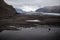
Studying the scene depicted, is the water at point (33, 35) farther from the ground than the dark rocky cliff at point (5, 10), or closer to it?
closer to it

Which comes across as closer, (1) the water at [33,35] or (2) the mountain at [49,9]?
(2) the mountain at [49,9]

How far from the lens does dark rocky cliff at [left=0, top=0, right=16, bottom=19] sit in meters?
1.28

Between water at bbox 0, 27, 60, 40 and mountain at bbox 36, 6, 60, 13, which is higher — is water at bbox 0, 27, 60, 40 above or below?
below

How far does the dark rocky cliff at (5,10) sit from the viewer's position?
4.21ft

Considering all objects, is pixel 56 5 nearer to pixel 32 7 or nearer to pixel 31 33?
pixel 32 7

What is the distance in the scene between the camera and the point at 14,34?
1604mm

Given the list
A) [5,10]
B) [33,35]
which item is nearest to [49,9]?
[33,35]

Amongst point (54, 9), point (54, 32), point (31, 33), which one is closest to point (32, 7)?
point (54, 9)

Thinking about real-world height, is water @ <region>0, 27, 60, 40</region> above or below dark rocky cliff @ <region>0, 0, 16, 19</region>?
below

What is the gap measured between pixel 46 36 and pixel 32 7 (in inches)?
20.4

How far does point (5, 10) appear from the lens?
4.26ft

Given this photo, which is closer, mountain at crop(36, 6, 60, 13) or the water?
mountain at crop(36, 6, 60, 13)

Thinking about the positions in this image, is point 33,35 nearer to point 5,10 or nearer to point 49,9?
point 49,9

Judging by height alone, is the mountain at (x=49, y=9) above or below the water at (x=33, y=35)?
above
